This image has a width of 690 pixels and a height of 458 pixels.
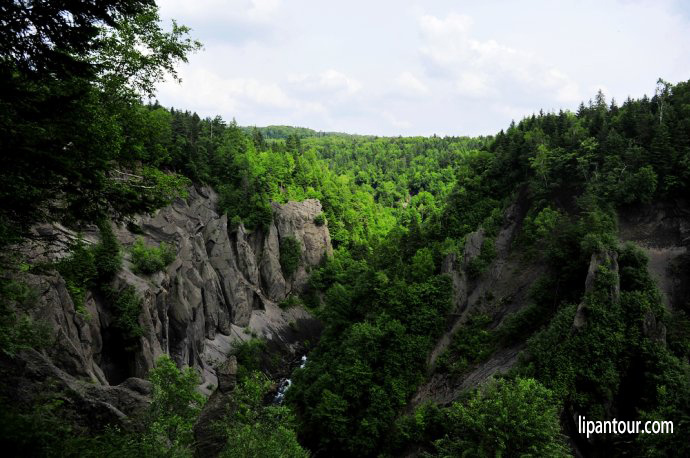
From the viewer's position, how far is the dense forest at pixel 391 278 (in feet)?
35.1

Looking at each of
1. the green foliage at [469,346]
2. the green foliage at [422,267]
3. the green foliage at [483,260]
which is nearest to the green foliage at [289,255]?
the green foliage at [422,267]

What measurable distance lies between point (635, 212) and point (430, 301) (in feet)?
71.3

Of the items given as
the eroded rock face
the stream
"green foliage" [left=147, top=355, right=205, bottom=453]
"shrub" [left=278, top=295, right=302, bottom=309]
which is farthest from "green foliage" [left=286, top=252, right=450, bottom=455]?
"shrub" [left=278, top=295, right=302, bottom=309]

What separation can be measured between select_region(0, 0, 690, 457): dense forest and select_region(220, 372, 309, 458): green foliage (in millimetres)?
135

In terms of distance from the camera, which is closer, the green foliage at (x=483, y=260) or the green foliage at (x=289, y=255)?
the green foliage at (x=483, y=260)

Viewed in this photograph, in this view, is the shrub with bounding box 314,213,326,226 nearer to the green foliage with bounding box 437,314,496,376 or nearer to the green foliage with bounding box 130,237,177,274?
the green foliage with bounding box 130,237,177,274

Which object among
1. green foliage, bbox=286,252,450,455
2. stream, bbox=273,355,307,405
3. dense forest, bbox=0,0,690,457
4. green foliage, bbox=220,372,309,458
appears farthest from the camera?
stream, bbox=273,355,307,405

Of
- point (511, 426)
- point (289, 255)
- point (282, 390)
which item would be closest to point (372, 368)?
point (282, 390)

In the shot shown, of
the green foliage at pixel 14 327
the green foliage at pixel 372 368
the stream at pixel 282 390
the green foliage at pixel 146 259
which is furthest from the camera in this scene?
the stream at pixel 282 390

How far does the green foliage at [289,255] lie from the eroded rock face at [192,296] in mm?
1065

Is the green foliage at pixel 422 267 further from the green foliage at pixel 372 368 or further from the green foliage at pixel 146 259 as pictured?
the green foliage at pixel 146 259

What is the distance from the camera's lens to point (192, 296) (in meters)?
51.8

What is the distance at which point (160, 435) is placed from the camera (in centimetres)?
1784

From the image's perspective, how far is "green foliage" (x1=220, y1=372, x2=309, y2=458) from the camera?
2073 centimetres
